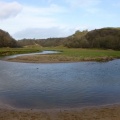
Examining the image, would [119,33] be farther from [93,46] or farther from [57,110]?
[57,110]

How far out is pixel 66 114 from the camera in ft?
48.7

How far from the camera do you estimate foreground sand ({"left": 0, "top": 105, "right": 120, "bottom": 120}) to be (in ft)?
46.3

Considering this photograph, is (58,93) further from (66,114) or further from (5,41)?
(5,41)

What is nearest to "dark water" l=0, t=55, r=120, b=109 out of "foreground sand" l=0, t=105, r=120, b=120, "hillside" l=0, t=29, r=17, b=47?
"foreground sand" l=0, t=105, r=120, b=120

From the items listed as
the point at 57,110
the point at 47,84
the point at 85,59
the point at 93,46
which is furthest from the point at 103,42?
the point at 57,110

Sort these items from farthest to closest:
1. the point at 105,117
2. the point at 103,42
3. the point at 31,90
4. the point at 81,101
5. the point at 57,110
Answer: the point at 103,42 → the point at 31,90 → the point at 81,101 → the point at 57,110 → the point at 105,117

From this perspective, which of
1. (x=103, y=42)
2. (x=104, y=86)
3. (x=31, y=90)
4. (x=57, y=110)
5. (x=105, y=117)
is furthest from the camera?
(x=103, y=42)

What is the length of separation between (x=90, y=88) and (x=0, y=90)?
7.54 meters

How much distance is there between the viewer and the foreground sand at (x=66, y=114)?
14.1 metres

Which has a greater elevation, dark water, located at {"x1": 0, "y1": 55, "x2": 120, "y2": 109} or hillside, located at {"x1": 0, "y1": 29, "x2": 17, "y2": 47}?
hillside, located at {"x1": 0, "y1": 29, "x2": 17, "y2": 47}

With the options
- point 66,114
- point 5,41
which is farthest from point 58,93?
point 5,41

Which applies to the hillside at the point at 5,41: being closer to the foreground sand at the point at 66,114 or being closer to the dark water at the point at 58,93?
the dark water at the point at 58,93

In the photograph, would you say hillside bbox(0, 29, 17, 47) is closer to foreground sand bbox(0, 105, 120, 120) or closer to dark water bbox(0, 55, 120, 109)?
dark water bbox(0, 55, 120, 109)

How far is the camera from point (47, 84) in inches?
985
